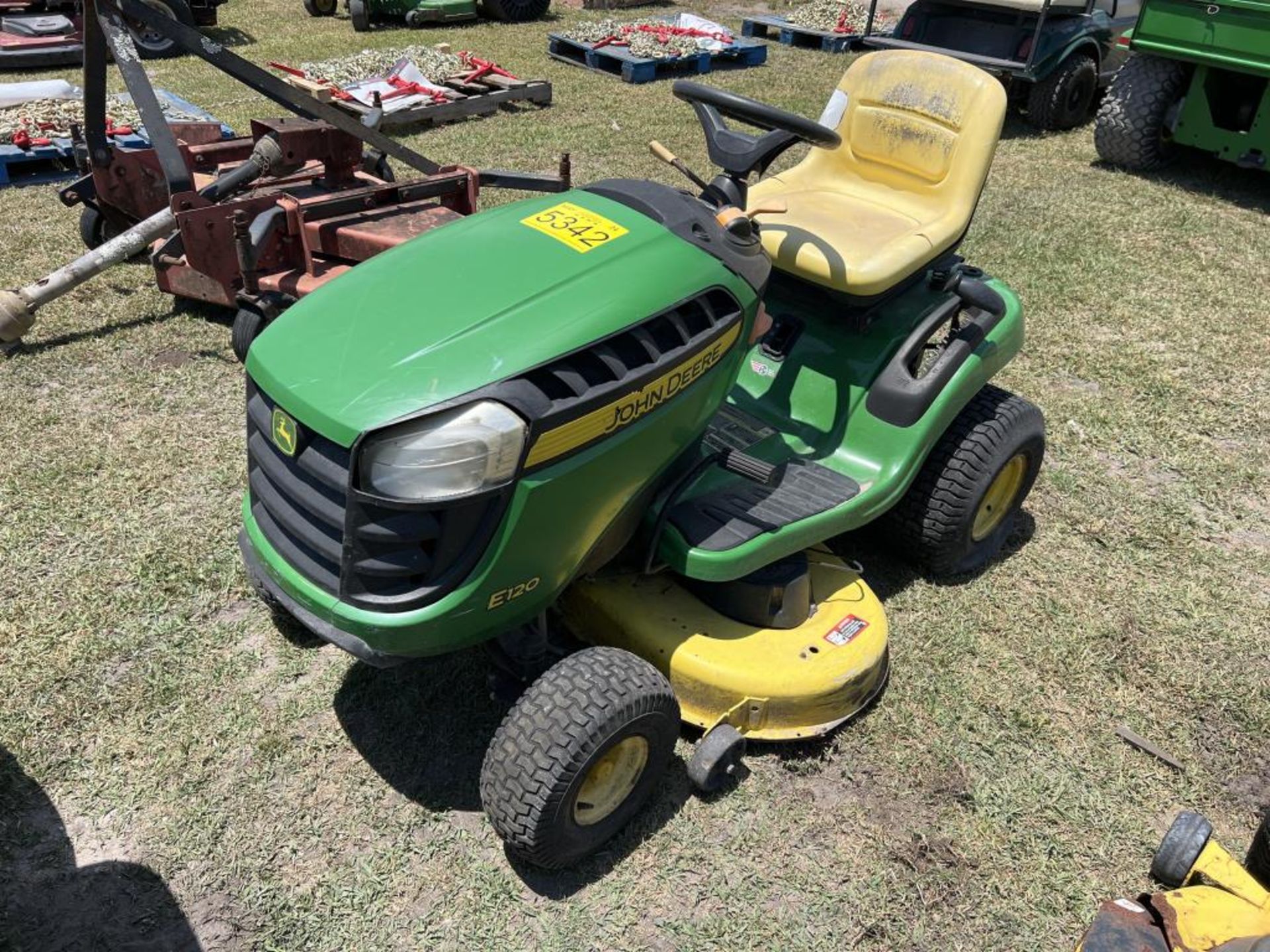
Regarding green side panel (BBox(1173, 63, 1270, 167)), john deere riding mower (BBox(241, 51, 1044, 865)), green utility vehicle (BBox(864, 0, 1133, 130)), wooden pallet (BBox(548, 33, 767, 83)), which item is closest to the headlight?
john deere riding mower (BBox(241, 51, 1044, 865))

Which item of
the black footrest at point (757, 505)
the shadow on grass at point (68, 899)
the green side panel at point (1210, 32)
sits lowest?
the shadow on grass at point (68, 899)

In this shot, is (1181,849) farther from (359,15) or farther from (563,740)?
(359,15)

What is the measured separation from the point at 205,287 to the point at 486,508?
127 inches

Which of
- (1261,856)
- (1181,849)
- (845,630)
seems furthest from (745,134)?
(1261,856)

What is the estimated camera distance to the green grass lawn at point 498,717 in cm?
227

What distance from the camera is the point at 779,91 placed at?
8.76 m

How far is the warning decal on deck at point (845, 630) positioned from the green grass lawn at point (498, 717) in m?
0.29

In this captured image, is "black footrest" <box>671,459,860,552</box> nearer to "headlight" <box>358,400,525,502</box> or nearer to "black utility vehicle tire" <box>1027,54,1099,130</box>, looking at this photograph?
"headlight" <box>358,400,525,502</box>

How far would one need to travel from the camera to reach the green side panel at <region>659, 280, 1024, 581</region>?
282cm

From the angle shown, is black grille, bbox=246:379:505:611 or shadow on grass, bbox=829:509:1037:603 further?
shadow on grass, bbox=829:509:1037:603

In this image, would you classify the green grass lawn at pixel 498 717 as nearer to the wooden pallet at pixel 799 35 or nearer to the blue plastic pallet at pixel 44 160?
the blue plastic pallet at pixel 44 160

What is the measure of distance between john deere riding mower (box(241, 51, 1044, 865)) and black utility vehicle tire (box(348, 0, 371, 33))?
882cm

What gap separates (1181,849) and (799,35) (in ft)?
32.9

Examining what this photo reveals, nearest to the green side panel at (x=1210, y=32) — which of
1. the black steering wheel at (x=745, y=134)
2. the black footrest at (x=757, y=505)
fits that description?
the black steering wheel at (x=745, y=134)
